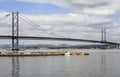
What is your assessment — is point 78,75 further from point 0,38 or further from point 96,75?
point 0,38

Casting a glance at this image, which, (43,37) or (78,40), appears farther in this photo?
(78,40)

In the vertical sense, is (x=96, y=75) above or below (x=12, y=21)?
below

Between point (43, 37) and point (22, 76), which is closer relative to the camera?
point (22, 76)

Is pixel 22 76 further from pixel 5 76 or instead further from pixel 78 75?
pixel 78 75

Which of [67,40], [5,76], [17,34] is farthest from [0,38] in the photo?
[5,76]

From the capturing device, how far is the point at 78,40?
12119 cm

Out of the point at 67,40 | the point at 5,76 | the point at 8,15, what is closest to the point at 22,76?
the point at 5,76

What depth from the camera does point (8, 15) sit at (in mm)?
108125

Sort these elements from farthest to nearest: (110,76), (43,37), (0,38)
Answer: (43,37), (0,38), (110,76)

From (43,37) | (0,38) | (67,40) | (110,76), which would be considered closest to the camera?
→ (110,76)

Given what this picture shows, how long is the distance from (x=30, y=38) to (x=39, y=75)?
70145 mm

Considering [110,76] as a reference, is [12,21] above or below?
above

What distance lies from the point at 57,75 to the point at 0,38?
67.7 m

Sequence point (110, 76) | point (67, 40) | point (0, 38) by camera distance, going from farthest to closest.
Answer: point (67, 40) → point (0, 38) → point (110, 76)
